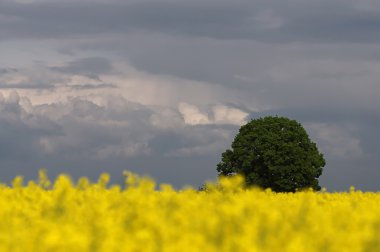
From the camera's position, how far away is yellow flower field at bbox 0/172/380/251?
328 inches

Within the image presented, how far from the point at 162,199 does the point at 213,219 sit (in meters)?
3.71

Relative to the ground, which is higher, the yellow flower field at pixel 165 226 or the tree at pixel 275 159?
the tree at pixel 275 159

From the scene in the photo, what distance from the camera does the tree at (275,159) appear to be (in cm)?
4969

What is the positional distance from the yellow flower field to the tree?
119 feet

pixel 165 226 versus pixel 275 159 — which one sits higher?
pixel 275 159

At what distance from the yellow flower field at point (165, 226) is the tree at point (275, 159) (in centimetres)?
3632

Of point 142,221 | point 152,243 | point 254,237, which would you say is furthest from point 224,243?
point 142,221

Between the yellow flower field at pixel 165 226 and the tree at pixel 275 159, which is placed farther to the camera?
the tree at pixel 275 159

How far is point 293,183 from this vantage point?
4997 cm

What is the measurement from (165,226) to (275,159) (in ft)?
135

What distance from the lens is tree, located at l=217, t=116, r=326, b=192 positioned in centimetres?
4969

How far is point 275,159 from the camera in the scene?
4978 centimetres

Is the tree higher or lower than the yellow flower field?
higher

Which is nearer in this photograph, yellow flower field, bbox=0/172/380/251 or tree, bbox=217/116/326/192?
yellow flower field, bbox=0/172/380/251
